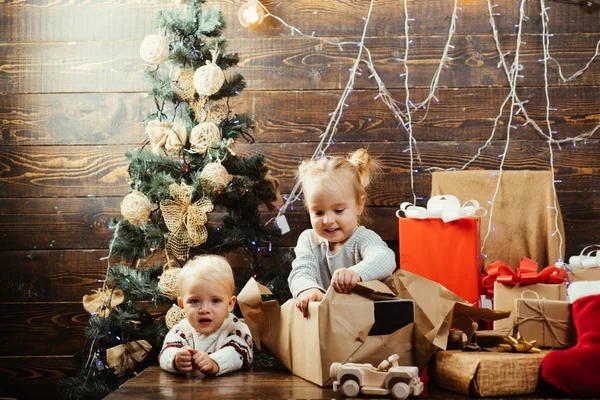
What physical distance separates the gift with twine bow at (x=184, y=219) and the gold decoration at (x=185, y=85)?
335mm

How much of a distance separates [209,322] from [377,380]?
545mm

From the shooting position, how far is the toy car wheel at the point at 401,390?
1404 mm

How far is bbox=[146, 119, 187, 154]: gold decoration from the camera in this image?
8.00 ft

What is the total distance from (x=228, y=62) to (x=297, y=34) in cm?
53

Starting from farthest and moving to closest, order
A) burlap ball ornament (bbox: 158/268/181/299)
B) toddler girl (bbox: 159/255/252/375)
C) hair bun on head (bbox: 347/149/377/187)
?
burlap ball ornament (bbox: 158/268/181/299)
hair bun on head (bbox: 347/149/377/187)
toddler girl (bbox: 159/255/252/375)

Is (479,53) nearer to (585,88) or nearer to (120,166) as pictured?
(585,88)

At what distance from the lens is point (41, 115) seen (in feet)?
9.77

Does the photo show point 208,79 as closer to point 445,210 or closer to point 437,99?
point 445,210

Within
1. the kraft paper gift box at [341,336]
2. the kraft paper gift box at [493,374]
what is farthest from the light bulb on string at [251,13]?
the kraft paper gift box at [493,374]

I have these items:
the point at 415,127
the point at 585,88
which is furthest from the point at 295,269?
the point at 585,88

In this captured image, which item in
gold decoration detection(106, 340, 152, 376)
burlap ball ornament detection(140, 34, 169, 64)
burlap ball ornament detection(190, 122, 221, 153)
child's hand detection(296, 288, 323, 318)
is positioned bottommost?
gold decoration detection(106, 340, 152, 376)

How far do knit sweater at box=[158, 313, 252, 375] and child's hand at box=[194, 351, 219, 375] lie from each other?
0.04 ft

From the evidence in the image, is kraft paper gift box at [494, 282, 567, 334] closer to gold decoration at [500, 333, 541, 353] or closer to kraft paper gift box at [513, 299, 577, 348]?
kraft paper gift box at [513, 299, 577, 348]

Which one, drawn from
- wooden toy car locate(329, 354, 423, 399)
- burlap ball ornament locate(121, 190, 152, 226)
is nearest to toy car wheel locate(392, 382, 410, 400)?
wooden toy car locate(329, 354, 423, 399)
